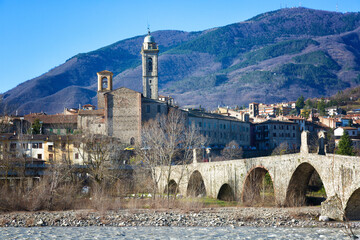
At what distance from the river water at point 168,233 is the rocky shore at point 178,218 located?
1361 millimetres

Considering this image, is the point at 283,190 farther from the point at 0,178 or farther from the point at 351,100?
the point at 351,100

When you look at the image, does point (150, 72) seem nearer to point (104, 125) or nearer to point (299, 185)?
point (104, 125)

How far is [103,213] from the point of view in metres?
33.2

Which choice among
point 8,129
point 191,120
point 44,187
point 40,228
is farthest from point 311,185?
point 8,129

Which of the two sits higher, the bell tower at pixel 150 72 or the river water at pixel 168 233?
the bell tower at pixel 150 72

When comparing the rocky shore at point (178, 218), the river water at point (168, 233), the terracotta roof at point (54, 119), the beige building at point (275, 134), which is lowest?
the river water at point (168, 233)

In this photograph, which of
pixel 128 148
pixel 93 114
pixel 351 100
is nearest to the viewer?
pixel 128 148

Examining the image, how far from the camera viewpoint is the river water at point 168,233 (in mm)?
24094

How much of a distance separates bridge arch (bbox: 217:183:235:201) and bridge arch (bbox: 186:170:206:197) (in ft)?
14.1

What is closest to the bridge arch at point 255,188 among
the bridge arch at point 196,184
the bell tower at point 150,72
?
the bridge arch at point 196,184

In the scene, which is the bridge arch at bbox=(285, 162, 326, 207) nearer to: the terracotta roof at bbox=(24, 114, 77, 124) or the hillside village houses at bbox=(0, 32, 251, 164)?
the hillside village houses at bbox=(0, 32, 251, 164)

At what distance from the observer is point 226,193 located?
137ft

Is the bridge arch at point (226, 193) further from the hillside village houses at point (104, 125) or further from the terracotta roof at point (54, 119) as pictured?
the terracotta roof at point (54, 119)

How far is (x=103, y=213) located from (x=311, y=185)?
66.5ft
